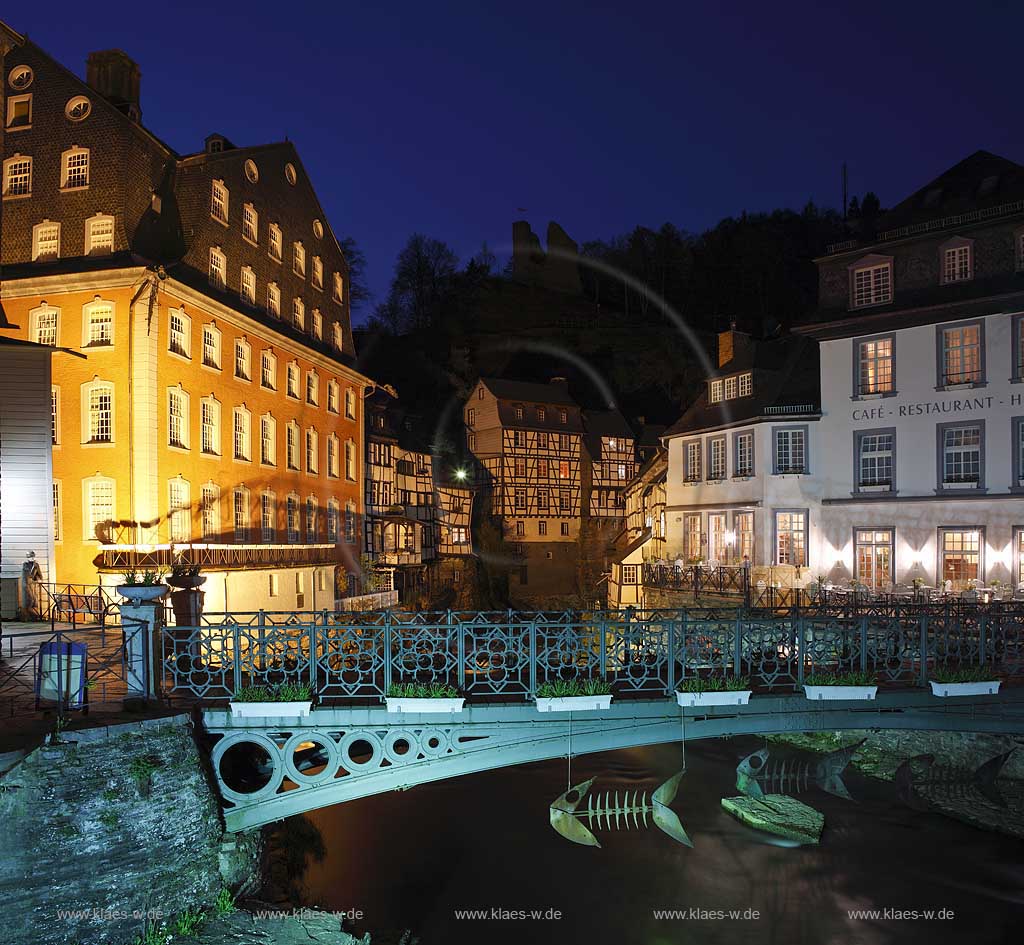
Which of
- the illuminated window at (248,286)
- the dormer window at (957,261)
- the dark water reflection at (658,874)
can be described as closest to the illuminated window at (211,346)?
the illuminated window at (248,286)

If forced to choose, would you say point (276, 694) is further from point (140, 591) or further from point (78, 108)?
point (78, 108)

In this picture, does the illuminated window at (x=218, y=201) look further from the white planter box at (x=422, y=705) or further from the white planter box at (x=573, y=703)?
the white planter box at (x=573, y=703)

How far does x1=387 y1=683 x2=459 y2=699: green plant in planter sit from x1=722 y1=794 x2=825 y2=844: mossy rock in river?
11.3 metres

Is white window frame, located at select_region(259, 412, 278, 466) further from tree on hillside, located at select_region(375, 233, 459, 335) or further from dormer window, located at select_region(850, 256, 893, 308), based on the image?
tree on hillside, located at select_region(375, 233, 459, 335)

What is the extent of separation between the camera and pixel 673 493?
38938mm

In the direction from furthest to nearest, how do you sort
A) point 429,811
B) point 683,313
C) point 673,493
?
point 683,313
point 673,493
point 429,811

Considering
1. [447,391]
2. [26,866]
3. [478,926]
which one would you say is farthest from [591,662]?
[447,391]

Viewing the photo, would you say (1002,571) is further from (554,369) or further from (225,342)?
(554,369)

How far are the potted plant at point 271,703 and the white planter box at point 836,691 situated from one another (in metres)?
7.10

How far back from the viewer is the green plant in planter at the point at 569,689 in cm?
1172

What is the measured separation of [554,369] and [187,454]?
56.0 metres

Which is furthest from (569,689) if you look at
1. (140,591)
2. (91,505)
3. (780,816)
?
(91,505)

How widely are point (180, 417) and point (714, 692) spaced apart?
2051cm

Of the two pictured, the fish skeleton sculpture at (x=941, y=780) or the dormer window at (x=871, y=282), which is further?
the dormer window at (x=871, y=282)
